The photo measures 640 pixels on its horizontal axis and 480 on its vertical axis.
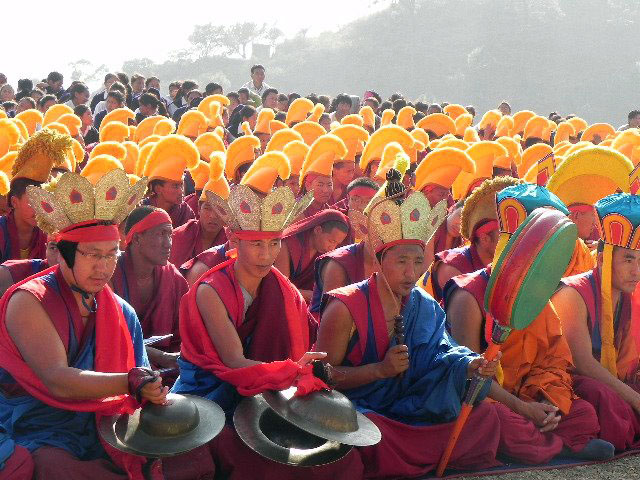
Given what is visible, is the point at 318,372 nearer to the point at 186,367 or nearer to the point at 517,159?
the point at 186,367

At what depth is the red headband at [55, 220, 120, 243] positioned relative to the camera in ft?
11.0

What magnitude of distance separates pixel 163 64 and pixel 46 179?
1708 inches

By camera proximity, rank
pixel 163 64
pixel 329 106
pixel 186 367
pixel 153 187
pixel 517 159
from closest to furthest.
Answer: pixel 186 367, pixel 153 187, pixel 517 159, pixel 329 106, pixel 163 64

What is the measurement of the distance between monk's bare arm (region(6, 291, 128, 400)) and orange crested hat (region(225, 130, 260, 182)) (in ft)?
15.7

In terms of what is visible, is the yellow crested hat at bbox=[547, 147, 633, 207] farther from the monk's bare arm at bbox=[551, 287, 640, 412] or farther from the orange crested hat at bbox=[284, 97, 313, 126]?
the orange crested hat at bbox=[284, 97, 313, 126]

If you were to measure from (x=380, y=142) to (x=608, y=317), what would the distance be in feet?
14.3

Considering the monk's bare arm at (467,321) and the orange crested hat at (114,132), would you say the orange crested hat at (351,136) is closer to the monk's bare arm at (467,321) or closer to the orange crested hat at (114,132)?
the orange crested hat at (114,132)

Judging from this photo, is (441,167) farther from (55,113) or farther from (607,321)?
(55,113)

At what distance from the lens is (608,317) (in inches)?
185

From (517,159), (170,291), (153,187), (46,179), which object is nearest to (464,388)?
(170,291)

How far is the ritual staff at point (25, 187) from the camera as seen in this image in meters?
4.94

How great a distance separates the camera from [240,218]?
393 cm

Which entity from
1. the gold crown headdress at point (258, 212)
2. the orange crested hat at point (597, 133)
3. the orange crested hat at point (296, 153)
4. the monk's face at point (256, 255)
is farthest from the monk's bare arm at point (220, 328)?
the orange crested hat at point (597, 133)

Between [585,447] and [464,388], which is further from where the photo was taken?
[585,447]
